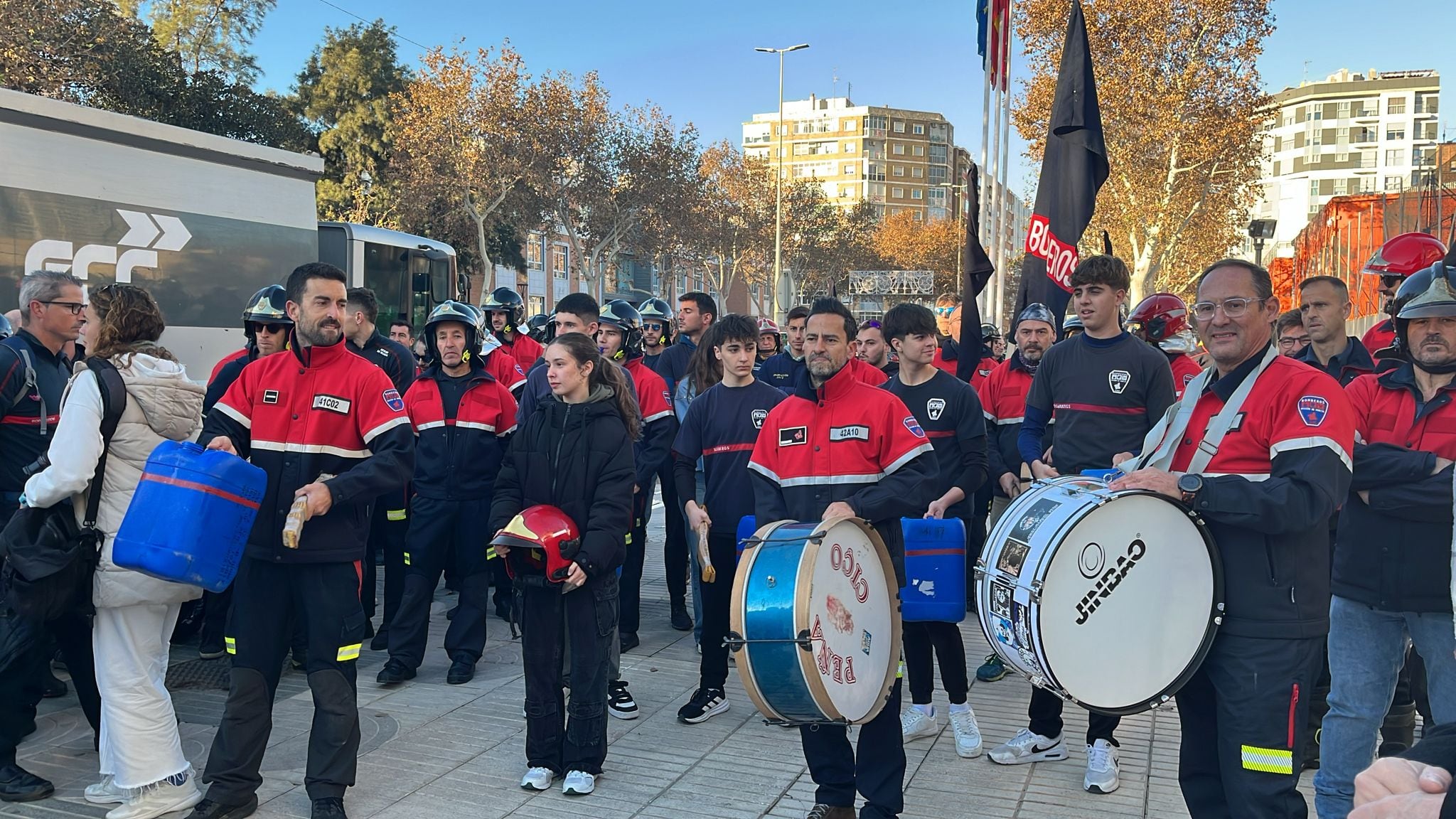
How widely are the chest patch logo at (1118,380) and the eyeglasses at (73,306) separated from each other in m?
4.97

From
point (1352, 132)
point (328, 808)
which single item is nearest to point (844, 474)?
point (328, 808)

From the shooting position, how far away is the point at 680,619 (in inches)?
308

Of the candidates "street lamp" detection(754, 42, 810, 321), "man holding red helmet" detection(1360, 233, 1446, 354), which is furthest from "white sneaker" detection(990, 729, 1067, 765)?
"street lamp" detection(754, 42, 810, 321)

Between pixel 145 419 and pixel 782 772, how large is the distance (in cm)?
314

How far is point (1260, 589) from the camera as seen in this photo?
3402 millimetres

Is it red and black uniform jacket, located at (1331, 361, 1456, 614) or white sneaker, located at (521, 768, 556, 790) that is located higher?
red and black uniform jacket, located at (1331, 361, 1456, 614)

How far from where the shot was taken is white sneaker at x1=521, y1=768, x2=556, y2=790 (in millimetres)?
4801

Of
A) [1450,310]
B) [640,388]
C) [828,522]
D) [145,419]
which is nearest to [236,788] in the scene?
[145,419]

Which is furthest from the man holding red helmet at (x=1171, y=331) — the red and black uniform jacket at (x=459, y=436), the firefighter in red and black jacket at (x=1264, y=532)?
the red and black uniform jacket at (x=459, y=436)

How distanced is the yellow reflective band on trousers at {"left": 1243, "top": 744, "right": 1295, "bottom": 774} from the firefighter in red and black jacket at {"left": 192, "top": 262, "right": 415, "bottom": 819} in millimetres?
3272

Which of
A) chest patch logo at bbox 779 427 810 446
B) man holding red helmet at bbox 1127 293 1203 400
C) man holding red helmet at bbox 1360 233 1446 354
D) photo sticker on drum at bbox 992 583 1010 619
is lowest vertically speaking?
photo sticker on drum at bbox 992 583 1010 619

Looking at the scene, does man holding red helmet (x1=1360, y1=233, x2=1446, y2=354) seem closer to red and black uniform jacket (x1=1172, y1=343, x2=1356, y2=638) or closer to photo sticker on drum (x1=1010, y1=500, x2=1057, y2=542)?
red and black uniform jacket (x1=1172, y1=343, x2=1356, y2=638)

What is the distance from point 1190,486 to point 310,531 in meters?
3.27

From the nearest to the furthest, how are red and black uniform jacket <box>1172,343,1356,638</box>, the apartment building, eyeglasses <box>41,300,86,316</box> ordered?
red and black uniform jacket <box>1172,343,1356,638</box>
eyeglasses <box>41,300,86,316</box>
the apartment building
